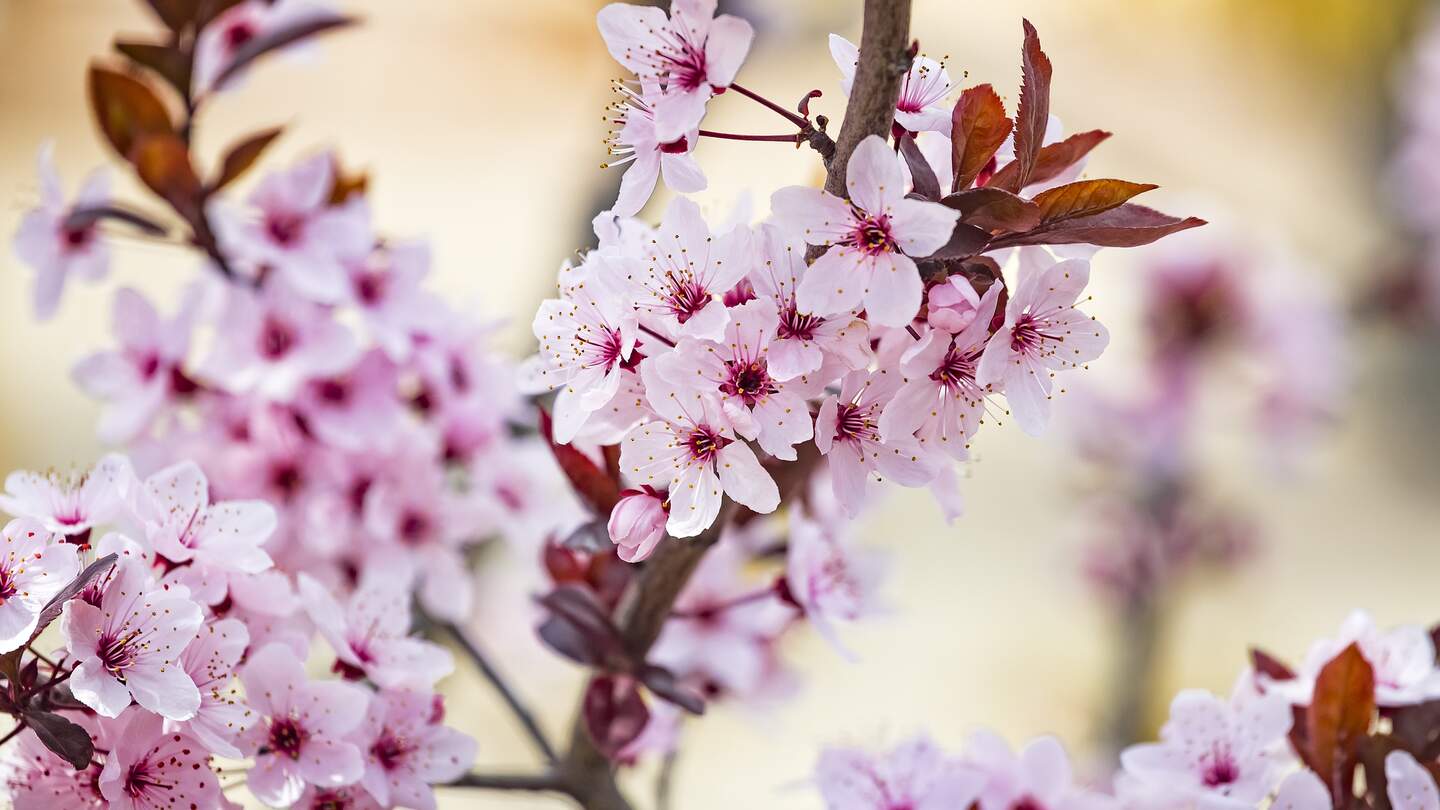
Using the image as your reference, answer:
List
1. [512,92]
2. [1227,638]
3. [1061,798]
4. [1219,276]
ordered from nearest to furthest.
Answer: [1061,798]
[1219,276]
[1227,638]
[512,92]

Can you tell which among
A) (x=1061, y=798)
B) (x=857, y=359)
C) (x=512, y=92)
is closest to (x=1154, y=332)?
(x=1061, y=798)

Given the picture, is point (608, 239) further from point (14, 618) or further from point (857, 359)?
point (14, 618)

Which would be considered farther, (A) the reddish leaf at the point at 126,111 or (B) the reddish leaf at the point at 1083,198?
(A) the reddish leaf at the point at 126,111

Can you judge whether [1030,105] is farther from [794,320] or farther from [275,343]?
[275,343]

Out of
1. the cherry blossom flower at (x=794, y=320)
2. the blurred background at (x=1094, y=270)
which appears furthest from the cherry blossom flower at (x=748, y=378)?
the blurred background at (x=1094, y=270)

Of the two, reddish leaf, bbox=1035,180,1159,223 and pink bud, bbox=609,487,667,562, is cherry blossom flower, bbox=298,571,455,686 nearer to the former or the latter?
pink bud, bbox=609,487,667,562

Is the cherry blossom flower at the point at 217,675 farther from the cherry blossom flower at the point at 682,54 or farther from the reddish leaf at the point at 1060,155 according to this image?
the reddish leaf at the point at 1060,155

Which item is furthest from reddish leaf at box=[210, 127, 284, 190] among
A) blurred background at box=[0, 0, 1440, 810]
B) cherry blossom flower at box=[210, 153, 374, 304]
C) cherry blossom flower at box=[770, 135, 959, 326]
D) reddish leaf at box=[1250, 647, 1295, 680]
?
blurred background at box=[0, 0, 1440, 810]
